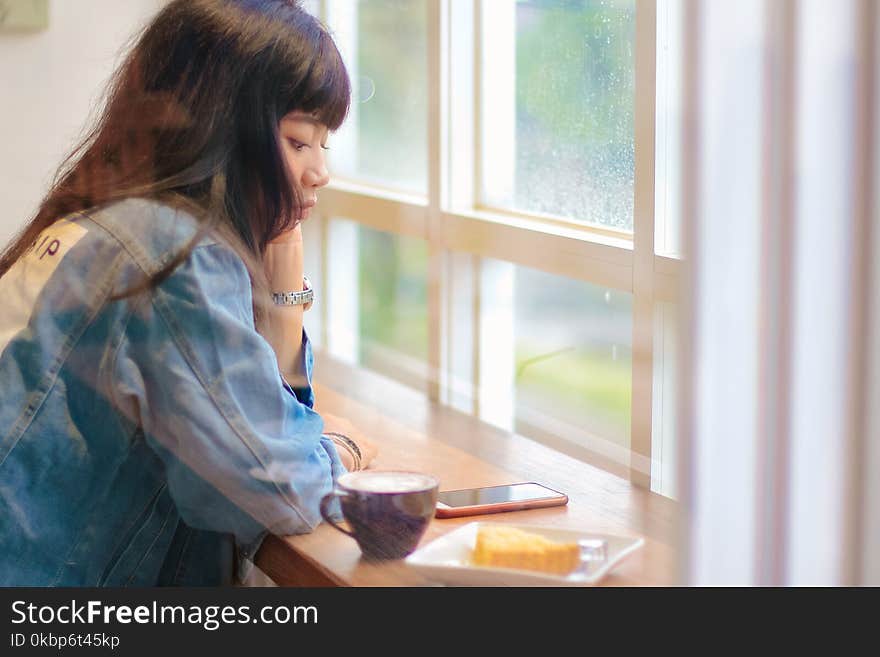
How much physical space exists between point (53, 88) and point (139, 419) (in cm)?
31

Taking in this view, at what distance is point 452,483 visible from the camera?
0.97m

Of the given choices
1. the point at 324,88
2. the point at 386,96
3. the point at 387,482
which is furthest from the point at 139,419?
the point at 386,96

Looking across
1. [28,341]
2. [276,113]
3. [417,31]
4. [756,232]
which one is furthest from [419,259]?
[756,232]

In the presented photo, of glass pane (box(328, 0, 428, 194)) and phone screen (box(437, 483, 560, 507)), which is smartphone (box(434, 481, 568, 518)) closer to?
phone screen (box(437, 483, 560, 507))

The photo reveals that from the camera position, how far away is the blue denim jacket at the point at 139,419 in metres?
0.80

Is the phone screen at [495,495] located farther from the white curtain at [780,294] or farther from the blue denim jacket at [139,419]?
the white curtain at [780,294]

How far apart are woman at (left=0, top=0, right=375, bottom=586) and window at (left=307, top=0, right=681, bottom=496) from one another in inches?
6.8

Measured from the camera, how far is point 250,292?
2.80ft

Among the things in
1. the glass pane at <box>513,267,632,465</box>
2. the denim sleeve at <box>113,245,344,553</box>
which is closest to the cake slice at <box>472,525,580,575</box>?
the denim sleeve at <box>113,245,344,553</box>

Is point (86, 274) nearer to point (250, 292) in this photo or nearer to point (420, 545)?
point (250, 292)

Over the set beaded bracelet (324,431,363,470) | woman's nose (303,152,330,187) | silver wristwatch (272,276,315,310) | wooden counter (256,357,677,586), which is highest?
woman's nose (303,152,330,187)

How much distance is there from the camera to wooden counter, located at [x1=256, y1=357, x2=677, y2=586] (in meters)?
0.74

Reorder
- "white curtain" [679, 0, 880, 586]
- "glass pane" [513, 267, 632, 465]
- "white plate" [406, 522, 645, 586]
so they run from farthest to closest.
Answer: "glass pane" [513, 267, 632, 465] < "white plate" [406, 522, 645, 586] < "white curtain" [679, 0, 880, 586]

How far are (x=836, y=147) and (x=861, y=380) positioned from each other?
0.40ft
